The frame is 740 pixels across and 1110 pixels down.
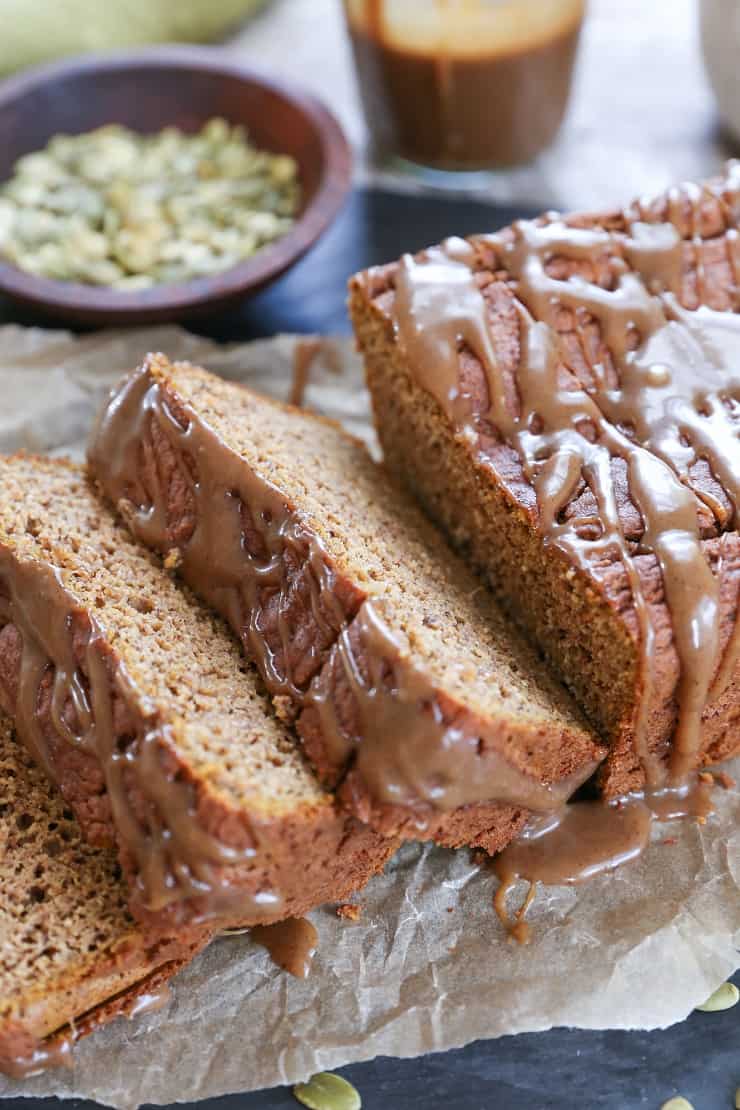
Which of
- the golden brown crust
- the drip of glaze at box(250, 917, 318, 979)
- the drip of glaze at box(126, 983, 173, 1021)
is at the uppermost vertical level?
the golden brown crust

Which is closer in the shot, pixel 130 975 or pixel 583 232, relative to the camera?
pixel 130 975

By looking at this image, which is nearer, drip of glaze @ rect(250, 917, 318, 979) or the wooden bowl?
drip of glaze @ rect(250, 917, 318, 979)

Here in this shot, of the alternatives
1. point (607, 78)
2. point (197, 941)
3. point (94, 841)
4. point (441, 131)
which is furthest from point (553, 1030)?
point (607, 78)

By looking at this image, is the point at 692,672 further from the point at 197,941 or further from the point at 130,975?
the point at 130,975

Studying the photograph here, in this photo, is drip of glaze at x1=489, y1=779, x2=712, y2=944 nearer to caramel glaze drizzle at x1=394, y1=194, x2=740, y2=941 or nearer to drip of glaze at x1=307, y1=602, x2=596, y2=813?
caramel glaze drizzle at x1=394, y1=194, x2=740, y2=941

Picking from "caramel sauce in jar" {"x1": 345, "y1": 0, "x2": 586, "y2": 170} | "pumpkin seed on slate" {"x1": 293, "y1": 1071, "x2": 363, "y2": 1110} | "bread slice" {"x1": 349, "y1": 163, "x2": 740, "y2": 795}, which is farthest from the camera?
"caramel sauce in jar" {"x1": 345, "y1": 0, "x2": 586, "y2": 170}

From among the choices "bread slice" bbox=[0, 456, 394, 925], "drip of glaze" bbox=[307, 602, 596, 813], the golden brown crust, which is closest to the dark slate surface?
the golden brown crust

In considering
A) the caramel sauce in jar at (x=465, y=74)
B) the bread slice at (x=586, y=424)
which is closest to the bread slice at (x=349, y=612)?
the bread slice at (x=586, y=424)

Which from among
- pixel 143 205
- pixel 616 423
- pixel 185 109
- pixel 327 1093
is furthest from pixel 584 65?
pixel 327 1093
